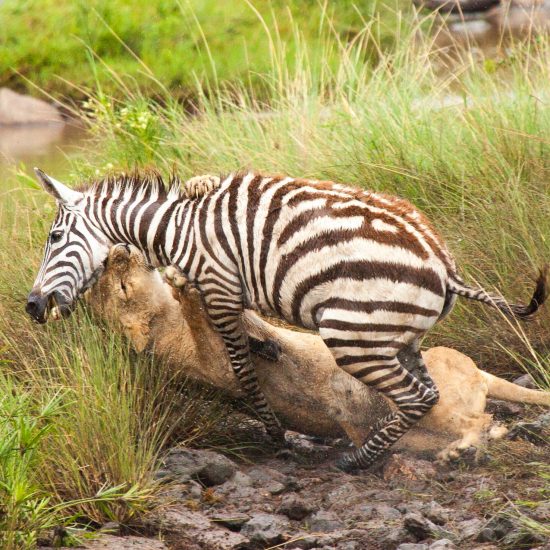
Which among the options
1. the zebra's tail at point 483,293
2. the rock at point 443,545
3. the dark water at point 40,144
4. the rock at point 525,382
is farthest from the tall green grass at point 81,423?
the dark water at point 40,144

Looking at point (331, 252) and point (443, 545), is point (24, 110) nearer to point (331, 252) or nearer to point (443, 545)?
point (331, 252)

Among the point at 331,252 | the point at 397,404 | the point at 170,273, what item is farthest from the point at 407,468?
the point at 170,273

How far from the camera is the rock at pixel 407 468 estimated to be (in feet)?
18.2

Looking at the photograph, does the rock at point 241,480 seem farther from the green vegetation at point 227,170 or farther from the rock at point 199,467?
the green vegetation at point 227,170

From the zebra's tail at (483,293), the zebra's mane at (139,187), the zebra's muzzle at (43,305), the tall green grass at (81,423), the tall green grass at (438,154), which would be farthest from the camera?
the tall green grass at (438,154)

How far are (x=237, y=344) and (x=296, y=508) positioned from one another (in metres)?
1.08

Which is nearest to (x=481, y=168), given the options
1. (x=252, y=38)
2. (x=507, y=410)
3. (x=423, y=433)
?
(x=507, y=410)

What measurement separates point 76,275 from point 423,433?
2.17 metres

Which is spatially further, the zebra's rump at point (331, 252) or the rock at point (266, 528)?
the zebra's rump at point (331, 252)

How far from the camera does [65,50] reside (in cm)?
1880

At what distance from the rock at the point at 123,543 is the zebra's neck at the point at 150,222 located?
175 cm

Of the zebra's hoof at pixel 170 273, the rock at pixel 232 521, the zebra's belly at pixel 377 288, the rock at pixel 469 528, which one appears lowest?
the rock at pixel 469 528

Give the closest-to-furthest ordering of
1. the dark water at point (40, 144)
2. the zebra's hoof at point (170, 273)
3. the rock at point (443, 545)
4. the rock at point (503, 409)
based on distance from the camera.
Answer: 1. the rock at point (443, 545)
2. the zebra's hoof at point (170, 273)
3. the rock at point (503, 409)
4. the dark water at point (40, 144)

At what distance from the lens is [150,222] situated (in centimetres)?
591
